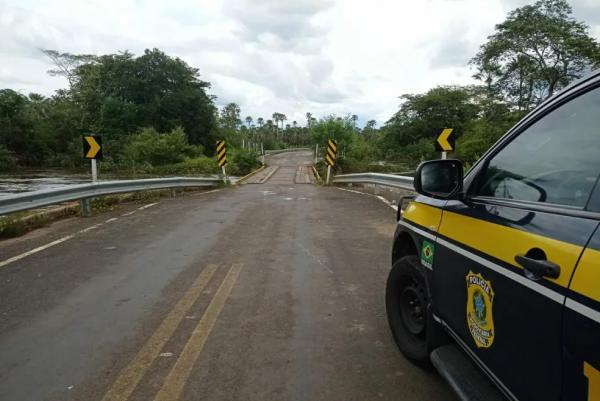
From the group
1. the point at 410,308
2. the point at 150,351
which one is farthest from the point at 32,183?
the point at 410,308

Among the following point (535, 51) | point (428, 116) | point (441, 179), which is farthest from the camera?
point (428, 116)

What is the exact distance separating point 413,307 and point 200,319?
74.9 inches

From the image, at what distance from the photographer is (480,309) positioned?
2.23m

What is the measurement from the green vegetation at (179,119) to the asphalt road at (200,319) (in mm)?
26099

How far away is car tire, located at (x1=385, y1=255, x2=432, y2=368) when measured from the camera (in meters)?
3.11

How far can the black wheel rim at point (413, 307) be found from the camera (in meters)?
3.16

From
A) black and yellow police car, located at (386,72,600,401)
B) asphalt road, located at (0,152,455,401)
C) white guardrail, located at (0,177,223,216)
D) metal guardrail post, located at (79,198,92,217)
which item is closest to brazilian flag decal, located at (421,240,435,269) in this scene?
black and yellow police car, located at (386,72,600,401)

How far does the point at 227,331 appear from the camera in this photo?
379cm

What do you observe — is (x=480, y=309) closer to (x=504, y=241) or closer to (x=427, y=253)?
(x=504, y=241)

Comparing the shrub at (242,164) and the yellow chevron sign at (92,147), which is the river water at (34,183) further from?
the shrub at (242,164)

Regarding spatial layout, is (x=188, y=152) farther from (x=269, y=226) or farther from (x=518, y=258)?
(x=518, y=258)

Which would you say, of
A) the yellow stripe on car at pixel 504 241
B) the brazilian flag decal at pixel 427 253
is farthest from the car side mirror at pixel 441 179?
the brazilian flag decal at pixel 427 253

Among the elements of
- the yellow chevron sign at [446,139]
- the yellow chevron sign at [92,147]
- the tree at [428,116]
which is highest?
the tree at [428,116]

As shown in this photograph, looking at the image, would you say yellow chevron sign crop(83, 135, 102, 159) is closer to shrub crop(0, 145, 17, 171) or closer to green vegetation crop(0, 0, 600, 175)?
green vegetation crop(0, 0, 600, 175)
